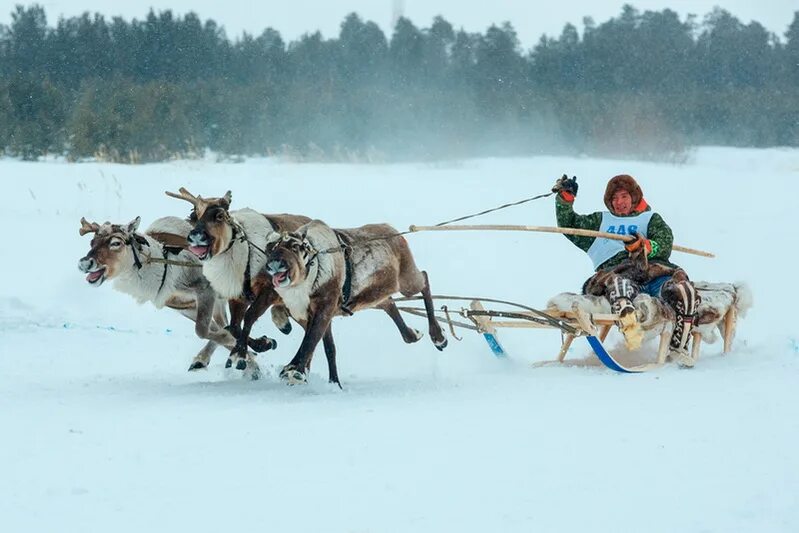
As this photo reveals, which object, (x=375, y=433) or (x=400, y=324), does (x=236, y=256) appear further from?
(x=375, y=433)

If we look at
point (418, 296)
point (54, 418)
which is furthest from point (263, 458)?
point (418, 296)

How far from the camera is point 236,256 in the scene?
7.50 m

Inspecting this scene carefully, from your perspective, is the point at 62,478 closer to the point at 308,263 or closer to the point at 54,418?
the point at 54,418

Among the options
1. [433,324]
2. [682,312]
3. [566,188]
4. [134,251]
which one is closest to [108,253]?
[134,251]

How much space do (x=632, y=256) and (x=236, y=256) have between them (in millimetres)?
2715

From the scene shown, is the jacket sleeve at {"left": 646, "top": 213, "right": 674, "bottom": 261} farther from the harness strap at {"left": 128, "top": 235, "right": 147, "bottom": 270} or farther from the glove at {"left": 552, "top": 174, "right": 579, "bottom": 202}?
the harness strap at {"left": 128, "top": 235, "right": 147, "bottom": 270}

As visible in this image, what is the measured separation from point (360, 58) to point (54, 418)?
39664 millimetres

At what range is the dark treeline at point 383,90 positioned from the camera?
27891 mm

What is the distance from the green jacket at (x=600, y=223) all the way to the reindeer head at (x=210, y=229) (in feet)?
7.55

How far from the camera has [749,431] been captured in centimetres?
554

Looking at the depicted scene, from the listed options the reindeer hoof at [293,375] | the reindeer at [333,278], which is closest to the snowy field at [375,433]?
the reindeer hoof at [293,375]

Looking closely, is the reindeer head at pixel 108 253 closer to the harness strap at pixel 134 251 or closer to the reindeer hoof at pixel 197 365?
the harness strap at pixel 134 251

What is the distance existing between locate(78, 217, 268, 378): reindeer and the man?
2.46 m

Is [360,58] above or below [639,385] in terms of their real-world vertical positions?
above
